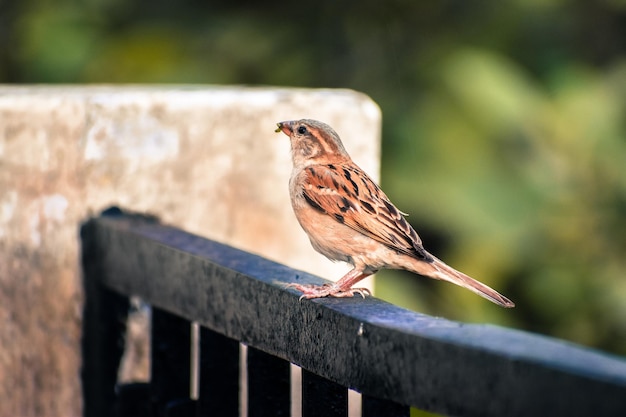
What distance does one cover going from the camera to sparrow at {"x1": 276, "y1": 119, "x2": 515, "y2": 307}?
2.56m

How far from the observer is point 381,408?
1590 mm

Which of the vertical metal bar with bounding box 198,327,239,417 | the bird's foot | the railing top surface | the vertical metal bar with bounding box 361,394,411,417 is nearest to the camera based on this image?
the railing top surface

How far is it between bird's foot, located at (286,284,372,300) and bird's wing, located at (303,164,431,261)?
447 mm

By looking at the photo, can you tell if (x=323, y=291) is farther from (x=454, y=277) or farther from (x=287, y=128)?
(x=287, y=128)

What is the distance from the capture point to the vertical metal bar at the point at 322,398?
5.57 ft

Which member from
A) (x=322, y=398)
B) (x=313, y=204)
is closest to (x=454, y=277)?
(x=313, y=204)

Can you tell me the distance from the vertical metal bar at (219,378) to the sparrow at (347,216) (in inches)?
17.6

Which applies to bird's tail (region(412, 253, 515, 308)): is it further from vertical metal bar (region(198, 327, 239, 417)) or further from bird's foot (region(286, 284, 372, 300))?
vertical metal bar (region(198, 327, 239, 417))

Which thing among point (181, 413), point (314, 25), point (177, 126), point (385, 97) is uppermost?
point (314, 25)

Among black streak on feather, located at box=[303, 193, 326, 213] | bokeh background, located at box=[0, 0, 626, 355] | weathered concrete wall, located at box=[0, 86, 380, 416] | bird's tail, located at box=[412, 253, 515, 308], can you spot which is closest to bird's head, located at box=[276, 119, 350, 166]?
black streak on feather, located at box=[303, 193, 326, 213]

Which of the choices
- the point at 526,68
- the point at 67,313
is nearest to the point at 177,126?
the point at 67,313

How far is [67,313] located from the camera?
2.74 m

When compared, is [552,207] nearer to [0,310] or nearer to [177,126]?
[177,126]

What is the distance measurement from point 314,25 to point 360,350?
4.77m
